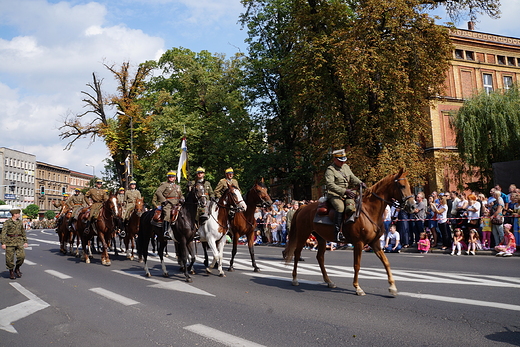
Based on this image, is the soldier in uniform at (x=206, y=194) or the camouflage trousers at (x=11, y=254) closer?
the soldier in uniform at (x=206, y=194)

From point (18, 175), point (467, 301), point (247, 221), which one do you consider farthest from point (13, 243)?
point (18, 175)

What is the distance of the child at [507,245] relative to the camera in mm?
14402

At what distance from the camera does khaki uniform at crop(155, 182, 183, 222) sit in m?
12.1

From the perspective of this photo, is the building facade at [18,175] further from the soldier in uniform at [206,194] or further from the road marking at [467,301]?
the road marking at [467,301]

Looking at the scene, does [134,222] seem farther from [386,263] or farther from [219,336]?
[219,336]

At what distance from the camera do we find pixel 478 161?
3152 centimetres

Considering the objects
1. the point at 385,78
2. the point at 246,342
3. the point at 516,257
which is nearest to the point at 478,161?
the point at 385,78

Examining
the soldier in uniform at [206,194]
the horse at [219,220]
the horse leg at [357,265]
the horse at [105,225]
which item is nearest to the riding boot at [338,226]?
the horse leg at [357,265]

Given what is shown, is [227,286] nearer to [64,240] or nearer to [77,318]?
[77,318]

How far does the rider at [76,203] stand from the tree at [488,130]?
82.4 feet

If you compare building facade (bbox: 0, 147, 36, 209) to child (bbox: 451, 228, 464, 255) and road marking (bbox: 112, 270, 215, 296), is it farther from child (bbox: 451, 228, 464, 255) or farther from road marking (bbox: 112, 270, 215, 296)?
child (bbox: 451, 228, 464, 255)

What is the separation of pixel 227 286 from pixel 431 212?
1101cm

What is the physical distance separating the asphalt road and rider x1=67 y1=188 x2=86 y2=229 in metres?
6.41

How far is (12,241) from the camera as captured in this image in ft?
40.1
